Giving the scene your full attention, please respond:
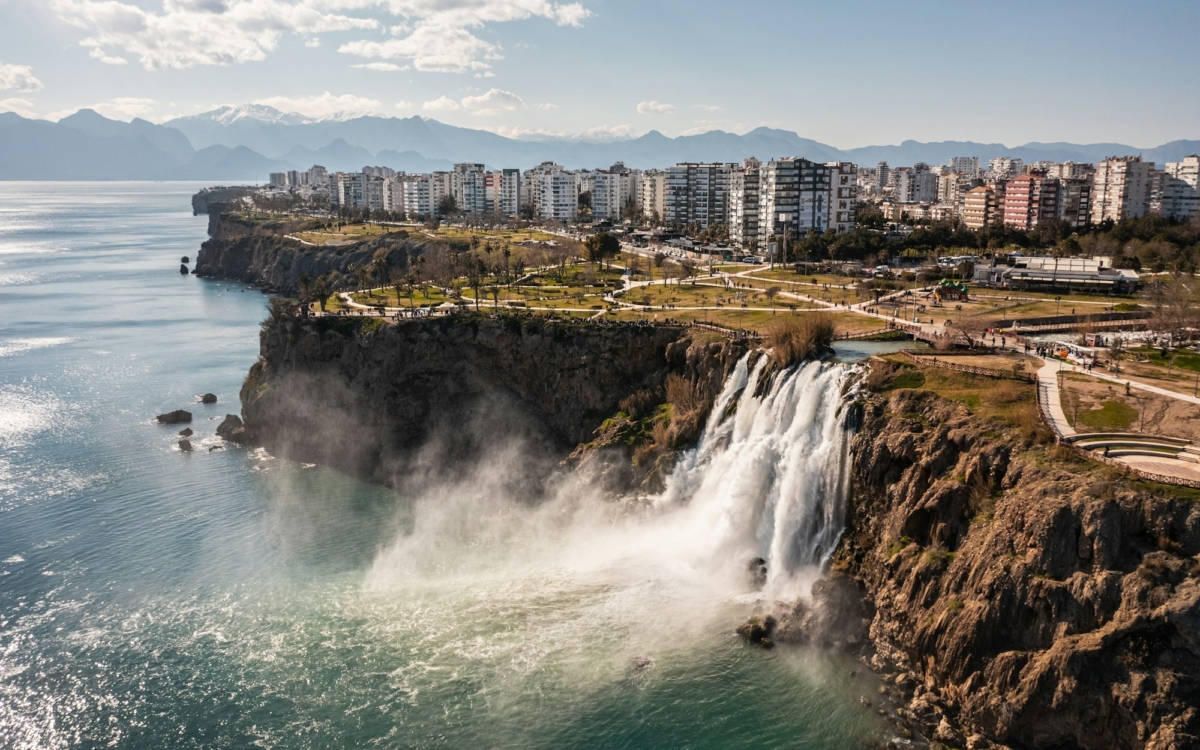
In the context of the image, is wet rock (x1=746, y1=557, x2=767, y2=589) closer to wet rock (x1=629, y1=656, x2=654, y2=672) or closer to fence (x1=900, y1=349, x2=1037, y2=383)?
wet rock (x1=629, y1=656, x2=654, y2=672)

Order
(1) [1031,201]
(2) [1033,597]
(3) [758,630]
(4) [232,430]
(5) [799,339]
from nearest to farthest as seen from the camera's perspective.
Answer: (2) [1033,597]
(3) [758,630]
(5) [799,339]
(4) [232,430]
(1) [1031,201]

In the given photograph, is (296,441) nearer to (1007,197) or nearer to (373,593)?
(373,593)

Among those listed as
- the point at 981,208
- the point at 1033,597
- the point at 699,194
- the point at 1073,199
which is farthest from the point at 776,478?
the point at 699,194

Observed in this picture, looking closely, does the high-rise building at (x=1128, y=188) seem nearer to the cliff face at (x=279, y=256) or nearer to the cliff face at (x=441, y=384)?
the cliff face at (x=441, y=384)

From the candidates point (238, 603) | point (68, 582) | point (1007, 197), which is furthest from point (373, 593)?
point (1007, 197)

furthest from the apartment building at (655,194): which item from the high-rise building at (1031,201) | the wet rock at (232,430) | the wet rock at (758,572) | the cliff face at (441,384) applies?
the wet rock at (758,572)

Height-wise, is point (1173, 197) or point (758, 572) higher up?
point (1173, 197)

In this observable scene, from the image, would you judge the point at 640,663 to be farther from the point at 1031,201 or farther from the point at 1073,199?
the point at 1073,199
